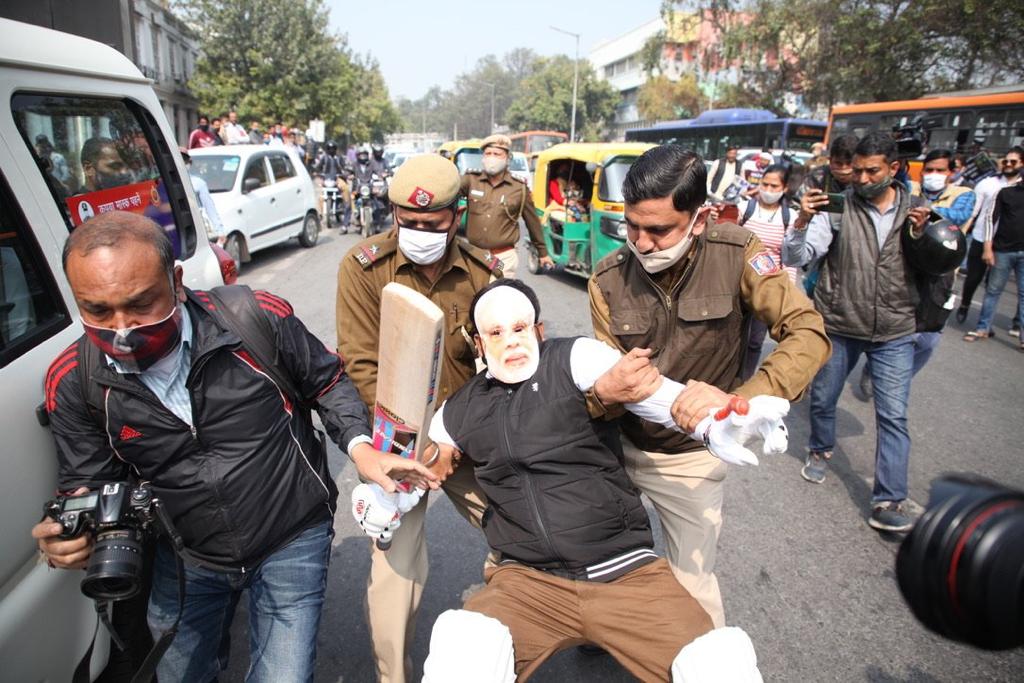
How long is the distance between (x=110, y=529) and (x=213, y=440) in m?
0.32

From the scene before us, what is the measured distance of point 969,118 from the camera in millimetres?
13641

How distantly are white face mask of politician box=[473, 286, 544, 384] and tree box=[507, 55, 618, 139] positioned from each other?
62239mm

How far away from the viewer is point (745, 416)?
158 centimetres

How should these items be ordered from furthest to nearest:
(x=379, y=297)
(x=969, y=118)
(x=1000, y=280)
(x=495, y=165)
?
(x=969, y=118) < (x=1000, y=280) < (x=495, y=165) < (x=379, y=297)

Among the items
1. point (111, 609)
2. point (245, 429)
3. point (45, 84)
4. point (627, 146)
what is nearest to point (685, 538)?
point (245, 429)

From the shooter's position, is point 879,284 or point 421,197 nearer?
point 421,197

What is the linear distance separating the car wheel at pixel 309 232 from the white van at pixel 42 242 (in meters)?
9.32

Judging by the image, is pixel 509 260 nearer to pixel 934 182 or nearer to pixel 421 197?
pixel 421 197

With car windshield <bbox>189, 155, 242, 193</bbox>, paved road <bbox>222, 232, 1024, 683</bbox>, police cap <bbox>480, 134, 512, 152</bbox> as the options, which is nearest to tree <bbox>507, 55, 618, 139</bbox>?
car windshield <bbox>189, 155, 242, 193</bbox>

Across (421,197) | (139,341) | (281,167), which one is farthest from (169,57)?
(139,341)

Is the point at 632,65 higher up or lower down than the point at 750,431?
higher up

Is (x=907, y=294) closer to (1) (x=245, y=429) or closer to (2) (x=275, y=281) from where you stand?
(1) (x=245, y=429)

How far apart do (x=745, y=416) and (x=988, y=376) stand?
19.4ft

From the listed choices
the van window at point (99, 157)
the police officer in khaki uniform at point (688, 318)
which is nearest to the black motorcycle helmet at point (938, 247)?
the police officer in khaki uniform at point (688, 318)
